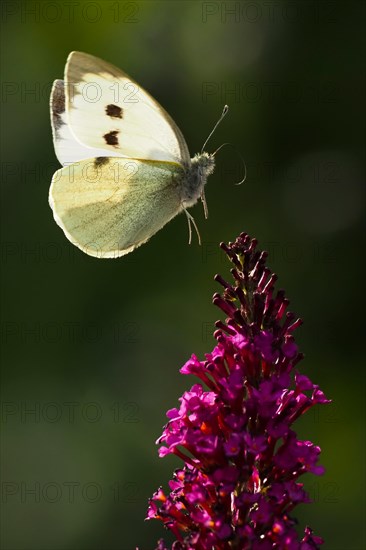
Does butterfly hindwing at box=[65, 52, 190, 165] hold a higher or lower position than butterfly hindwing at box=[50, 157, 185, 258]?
higher

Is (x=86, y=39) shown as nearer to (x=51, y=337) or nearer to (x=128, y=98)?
(x=51, y=337)

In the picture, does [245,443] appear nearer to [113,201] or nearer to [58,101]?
[113,201]

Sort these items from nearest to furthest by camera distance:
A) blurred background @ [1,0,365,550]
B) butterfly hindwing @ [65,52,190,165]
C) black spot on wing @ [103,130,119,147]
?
butterfly hindwing @ [65,52,190,165], black spot on wing @ [103,130,119,147], blurred background @ [1,0,365,550]

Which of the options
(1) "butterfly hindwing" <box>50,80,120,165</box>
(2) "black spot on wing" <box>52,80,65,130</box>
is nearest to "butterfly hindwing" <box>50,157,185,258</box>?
(1) "butterfly hindwing" <box>50,80,120,165</box>

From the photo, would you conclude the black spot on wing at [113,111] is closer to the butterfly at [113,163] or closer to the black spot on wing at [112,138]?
the butterfly at [113,163]

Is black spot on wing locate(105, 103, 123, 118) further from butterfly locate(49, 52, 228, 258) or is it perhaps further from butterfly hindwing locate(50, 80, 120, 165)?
butterfly hindwing locate(50, 80, 120, 165)

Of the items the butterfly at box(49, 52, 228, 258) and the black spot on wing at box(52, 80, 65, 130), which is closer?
the butterfly at box(49, 52, 228, 258)

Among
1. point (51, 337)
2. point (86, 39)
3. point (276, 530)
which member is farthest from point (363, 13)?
point (276, 530)

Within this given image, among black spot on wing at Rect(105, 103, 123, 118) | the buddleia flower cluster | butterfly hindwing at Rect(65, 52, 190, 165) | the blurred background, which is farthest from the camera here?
the blurred background
